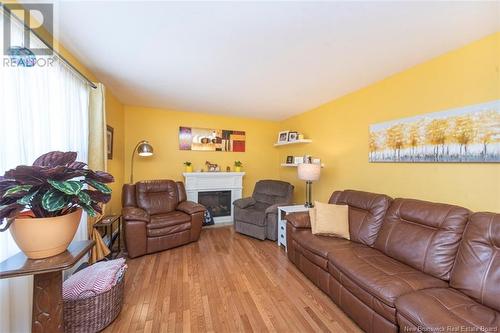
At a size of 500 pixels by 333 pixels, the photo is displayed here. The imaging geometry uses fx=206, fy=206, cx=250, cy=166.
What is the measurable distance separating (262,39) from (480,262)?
229cm

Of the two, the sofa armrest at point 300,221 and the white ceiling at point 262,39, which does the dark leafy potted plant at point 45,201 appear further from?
the sofa armrest at point 300,221

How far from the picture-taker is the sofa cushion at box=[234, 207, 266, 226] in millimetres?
3467

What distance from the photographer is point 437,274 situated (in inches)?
62.6

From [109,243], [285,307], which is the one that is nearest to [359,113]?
[285,307]

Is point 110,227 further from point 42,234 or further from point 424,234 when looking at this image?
point 424,234

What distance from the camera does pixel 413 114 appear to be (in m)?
2.22

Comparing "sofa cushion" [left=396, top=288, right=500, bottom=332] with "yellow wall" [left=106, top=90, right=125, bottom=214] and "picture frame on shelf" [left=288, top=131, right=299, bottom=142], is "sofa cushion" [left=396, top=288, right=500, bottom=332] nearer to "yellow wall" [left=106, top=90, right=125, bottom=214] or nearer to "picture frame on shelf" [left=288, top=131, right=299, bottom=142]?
"picture frame on shelf" [left=288, top=131, right=299, bottom=142]

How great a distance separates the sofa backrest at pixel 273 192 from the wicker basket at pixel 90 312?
2.74 metres

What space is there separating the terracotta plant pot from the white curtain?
13.1 inches

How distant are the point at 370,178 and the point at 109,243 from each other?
12.0 ft

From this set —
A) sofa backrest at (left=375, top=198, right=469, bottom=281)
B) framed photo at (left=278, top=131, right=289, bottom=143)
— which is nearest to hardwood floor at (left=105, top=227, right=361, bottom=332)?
sofa backrest at (left=375, top=198, right=469, bottom=281)

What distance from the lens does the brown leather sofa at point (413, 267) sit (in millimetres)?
1244

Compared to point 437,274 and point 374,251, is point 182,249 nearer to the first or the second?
point 374,251

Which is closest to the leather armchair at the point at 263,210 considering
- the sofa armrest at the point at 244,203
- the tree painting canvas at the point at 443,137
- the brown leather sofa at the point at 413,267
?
the sofa armrest at the point at 244,203
